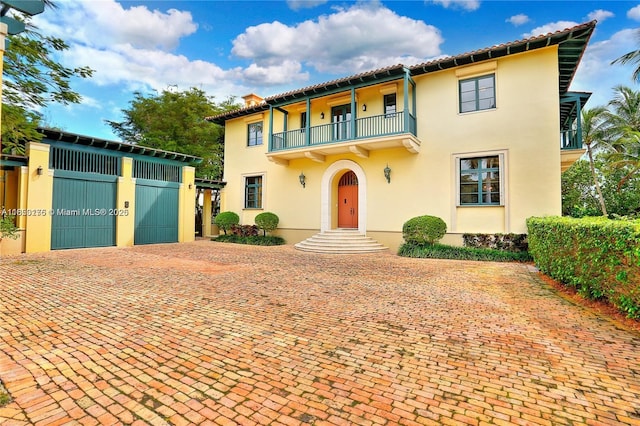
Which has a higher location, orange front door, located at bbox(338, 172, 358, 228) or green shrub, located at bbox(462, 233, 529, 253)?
orange front door, located at bbox(338, 172, 358, 228)

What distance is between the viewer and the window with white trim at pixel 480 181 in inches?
432

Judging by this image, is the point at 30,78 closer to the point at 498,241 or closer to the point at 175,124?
the point at 498,241

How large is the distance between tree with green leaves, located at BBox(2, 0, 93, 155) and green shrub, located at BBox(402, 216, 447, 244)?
10.8 metres

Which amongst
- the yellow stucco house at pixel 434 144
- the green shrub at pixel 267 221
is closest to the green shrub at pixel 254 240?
the green shrub at pixel 267 221

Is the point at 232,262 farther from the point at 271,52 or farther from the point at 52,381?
the point at 271,52

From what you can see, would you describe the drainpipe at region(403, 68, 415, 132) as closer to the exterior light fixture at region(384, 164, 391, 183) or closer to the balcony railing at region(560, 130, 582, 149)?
the exterior light fixture at region(384, 164, 391, 183)

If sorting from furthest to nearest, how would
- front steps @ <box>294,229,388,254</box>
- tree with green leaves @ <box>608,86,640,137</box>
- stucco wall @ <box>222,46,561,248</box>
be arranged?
tree with green leaves @ <box>608,86,640,137</box> → front steps @ <box>294,229,388,254</box> → stucco wall @ <box>222,46,561,248</box>

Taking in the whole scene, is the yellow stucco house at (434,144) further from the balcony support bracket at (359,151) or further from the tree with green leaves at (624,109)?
the tree with green leaves at (624,109)

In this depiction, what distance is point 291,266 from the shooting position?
8555mm

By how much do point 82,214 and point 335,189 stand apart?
1061cm

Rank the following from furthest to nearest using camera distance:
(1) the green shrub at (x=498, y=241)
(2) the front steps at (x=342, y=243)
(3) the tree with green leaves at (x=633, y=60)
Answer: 1. (3) the tree with green leaves at (x=633, y=60)
2. (2) the front steps at (x=342, y=243)
3. (1) the green shrub at (x=498, y=241)

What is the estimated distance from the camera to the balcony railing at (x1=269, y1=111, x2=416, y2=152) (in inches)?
469


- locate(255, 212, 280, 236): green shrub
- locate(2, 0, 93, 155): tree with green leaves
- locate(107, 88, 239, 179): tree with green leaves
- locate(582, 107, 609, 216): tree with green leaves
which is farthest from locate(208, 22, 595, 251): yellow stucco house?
locate(107, 88, 239, 179): tree with green leaves

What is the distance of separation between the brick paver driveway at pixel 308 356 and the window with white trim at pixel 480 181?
613cm
